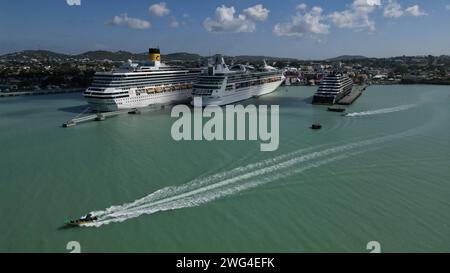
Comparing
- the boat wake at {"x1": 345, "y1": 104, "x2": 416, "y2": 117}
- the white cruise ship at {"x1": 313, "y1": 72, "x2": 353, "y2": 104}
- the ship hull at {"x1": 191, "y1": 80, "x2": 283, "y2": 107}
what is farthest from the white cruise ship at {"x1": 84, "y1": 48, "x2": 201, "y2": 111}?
the boat wake at {"x1": 345, "y1": 104, "x2": 416, "y2": 117}

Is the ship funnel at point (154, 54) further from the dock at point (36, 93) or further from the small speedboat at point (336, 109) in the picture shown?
the small speedboat at point (336, 109)

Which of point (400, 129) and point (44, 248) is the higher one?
point (400, 129)

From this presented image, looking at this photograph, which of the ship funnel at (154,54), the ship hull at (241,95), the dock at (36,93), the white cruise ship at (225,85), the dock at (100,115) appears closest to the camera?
the dock at (100,115)

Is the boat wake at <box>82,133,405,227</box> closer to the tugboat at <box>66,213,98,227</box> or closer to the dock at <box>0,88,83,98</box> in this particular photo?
the tugboat at <box>66,213,98,227</box>

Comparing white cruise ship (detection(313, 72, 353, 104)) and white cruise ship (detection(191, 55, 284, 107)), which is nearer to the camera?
white cruise ship (detection(191, 55, 284, 107))

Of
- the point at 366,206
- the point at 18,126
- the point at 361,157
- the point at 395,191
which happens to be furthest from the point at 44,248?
the point at 18,126

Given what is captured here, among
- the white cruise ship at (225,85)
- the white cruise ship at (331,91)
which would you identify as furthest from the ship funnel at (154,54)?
the white cruise ship at (331,91)

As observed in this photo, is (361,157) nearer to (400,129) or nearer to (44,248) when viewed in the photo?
(400,129)
